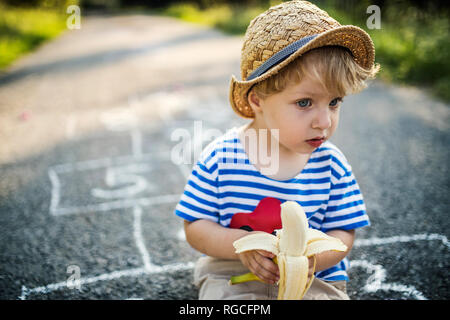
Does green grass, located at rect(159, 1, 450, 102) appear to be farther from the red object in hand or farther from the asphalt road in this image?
the red object in hand

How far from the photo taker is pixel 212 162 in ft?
4.82

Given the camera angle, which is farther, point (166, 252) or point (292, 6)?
point (166, 252)

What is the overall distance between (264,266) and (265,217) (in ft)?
0.71

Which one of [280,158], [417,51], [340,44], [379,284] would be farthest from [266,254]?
[417,51]

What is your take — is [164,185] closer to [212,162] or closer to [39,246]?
[39,246]

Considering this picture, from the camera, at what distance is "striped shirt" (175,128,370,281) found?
1459 millimetres

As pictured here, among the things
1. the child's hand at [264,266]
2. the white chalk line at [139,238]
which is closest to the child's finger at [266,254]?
the child's hand at [264,266]

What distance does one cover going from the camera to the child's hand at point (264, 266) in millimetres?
1254

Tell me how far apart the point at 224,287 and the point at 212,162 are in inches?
19.4

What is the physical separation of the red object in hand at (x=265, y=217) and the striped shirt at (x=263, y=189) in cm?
2

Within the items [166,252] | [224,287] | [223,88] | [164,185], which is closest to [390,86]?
[223,88]

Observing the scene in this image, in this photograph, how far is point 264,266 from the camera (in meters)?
1.26

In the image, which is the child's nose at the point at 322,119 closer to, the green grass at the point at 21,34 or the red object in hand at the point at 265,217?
the red object in hand at the point at 265,217

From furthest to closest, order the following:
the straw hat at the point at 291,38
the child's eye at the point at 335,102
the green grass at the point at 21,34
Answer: the green grass at the point at 21,34 < the child's eye at the point at 335,102 < the straw hat at the point at 291,38
